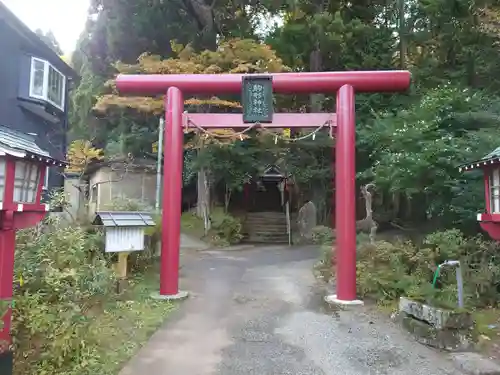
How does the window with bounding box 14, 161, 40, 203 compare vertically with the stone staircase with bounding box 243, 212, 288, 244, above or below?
above

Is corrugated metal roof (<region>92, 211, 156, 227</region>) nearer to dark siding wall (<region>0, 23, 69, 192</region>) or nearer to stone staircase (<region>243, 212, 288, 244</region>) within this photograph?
dark siding wall (<region>0, 23, 69, 192</region>)

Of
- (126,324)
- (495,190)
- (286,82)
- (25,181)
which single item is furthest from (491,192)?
(25,181)

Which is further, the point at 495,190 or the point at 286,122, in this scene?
the point at 286,122

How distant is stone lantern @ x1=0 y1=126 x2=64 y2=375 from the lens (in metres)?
4.80

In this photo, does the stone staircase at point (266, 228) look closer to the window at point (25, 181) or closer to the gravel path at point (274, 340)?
the gravel path at point (274, 340)

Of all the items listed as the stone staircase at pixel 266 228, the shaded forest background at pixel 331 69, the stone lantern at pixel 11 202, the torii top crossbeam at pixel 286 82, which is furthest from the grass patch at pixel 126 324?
the stone staircase at pixel 266 228

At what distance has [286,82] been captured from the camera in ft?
30.8

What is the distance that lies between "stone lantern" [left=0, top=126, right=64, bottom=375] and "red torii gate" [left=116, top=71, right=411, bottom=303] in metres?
3.73

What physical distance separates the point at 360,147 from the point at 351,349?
11.6m

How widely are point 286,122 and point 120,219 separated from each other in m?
4.38

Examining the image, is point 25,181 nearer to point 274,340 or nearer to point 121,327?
point 121,327

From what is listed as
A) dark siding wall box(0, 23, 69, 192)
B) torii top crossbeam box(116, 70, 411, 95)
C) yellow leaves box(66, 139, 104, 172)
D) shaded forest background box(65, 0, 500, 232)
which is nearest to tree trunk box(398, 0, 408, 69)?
shaded forest background box(65, 0, 500, 232)

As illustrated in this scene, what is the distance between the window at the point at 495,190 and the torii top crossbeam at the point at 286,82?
3.51 meters

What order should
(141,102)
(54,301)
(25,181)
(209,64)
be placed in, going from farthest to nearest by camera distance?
1. (141,102)
2. (209,64)
3. (54,301)
4. (25,181)
